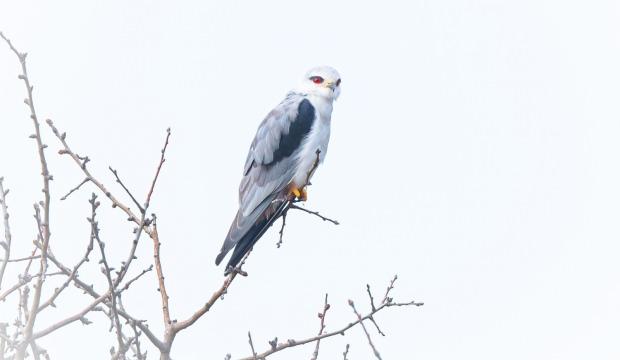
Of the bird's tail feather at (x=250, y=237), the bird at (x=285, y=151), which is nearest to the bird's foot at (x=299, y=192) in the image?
the bird at (x=285, y=151)

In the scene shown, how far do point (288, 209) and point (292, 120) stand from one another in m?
1.38

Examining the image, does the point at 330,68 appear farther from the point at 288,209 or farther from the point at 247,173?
the point at 288,209

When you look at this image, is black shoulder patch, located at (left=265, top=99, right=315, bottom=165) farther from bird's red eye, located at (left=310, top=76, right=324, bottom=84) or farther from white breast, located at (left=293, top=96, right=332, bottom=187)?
bird's red eye, located at (left=310, top=76, right=324, bottom=84)

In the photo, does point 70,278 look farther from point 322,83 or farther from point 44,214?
point 322,83

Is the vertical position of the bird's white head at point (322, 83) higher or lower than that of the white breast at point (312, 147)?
higher

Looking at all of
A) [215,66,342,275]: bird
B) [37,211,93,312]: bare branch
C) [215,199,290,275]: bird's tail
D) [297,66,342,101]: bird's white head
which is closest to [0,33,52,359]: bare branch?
[37,211,93,312]: bare branch

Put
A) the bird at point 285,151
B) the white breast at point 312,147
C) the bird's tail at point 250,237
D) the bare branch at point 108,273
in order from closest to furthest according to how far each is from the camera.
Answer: the bare branch at point 108,273 < the bird's tail at point 250,237 < the bird at point 285,151 < the white breast at point 312,147

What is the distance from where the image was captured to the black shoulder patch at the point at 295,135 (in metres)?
6.91

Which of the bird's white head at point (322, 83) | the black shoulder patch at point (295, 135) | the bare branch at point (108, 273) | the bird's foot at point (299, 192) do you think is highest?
the bird's white head at point (322, 83)

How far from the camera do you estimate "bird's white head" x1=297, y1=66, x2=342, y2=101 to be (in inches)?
286

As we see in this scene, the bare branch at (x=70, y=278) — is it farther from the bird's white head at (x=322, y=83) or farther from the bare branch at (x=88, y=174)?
the bird's white head at (x=322, y=83)

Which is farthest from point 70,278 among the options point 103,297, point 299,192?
point 299,192

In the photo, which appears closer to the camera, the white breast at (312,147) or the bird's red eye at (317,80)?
the white breast at (312,147)

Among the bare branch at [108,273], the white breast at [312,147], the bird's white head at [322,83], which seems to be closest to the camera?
the bare branch at [108,273]
